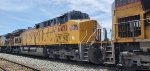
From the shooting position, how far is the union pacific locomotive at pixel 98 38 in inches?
461

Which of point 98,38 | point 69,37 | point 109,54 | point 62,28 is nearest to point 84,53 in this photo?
point 98,38

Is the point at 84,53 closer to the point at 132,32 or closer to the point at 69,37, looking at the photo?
the point at 69,37

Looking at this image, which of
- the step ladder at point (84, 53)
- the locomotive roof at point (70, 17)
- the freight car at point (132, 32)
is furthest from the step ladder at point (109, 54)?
the locomotive roof at point (70, 17)

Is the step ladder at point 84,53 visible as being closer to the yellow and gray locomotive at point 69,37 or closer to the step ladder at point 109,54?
the yellow and gray locomotive at point 69,37

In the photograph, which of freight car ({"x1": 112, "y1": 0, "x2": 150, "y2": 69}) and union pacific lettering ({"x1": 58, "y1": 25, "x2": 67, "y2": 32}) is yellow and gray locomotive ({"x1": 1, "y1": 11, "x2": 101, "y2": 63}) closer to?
union pacific lettering ({"x1": 58, "y1": 25, "x2": 67, "y2": 32})

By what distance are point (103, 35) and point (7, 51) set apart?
84.9ft

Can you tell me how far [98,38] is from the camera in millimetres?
16953

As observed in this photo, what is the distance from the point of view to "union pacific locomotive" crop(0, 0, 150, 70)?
11.7 m

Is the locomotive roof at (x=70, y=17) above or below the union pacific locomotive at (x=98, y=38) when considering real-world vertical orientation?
above

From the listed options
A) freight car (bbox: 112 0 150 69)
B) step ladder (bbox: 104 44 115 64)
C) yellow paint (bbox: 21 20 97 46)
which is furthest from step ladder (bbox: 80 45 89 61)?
freight car (bbox: 112 0 150 69)

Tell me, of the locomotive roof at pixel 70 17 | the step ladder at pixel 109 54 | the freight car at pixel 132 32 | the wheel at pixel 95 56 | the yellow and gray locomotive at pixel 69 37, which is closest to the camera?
the freight car at pixel 132 32

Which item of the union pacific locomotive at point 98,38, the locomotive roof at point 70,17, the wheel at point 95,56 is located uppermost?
the locomotive roof at point 70,17

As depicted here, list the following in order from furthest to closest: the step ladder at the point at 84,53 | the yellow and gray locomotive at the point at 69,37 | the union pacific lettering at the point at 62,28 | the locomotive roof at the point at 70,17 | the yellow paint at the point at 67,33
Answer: the union pacific lettering at the point at 62,28 < the locomotive roof at the point at 70,17 < the yellow paint at the point at 67,33 < the yellow and gray locomotive at the point at 69,37 < the step ladder at the point at 84,53

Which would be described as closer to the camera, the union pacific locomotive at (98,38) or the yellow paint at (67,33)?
the union pacific locomotive at (98,38)
